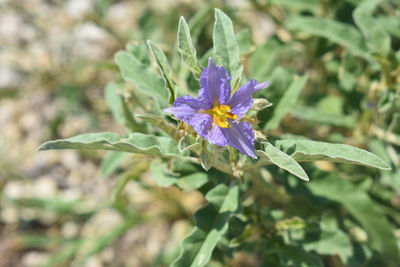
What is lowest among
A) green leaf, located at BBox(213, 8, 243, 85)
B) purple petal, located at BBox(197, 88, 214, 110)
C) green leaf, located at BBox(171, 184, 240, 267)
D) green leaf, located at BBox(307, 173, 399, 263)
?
green leaf, located at BBox(307, 173, 399, 263)

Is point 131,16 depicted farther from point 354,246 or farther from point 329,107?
point 354,246

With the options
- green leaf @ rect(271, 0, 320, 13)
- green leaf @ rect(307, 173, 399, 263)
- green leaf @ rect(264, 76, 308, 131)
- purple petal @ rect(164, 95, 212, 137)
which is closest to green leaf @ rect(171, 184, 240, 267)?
green leaf @ rect(264, 76, 308, 131)

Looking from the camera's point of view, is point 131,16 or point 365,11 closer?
point 365,11

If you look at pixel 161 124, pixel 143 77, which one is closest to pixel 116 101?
pixel 143 77

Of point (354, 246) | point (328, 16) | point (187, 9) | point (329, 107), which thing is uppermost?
point (187, 9)

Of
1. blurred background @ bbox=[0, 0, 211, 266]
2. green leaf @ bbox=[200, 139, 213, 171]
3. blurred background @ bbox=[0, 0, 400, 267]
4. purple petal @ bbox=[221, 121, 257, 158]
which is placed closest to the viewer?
purple petal @ bbox=[221, 121, 257, 158]

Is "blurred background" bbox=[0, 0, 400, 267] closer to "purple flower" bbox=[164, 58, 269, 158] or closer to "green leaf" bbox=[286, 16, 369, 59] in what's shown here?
"green leaf" bbox=[286, 16, 369, 59]

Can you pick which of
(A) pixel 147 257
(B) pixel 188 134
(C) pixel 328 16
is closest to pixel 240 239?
(B) pixel 188 134

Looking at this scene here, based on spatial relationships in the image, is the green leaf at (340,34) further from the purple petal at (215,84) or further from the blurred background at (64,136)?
the blurred background at (64,136)
